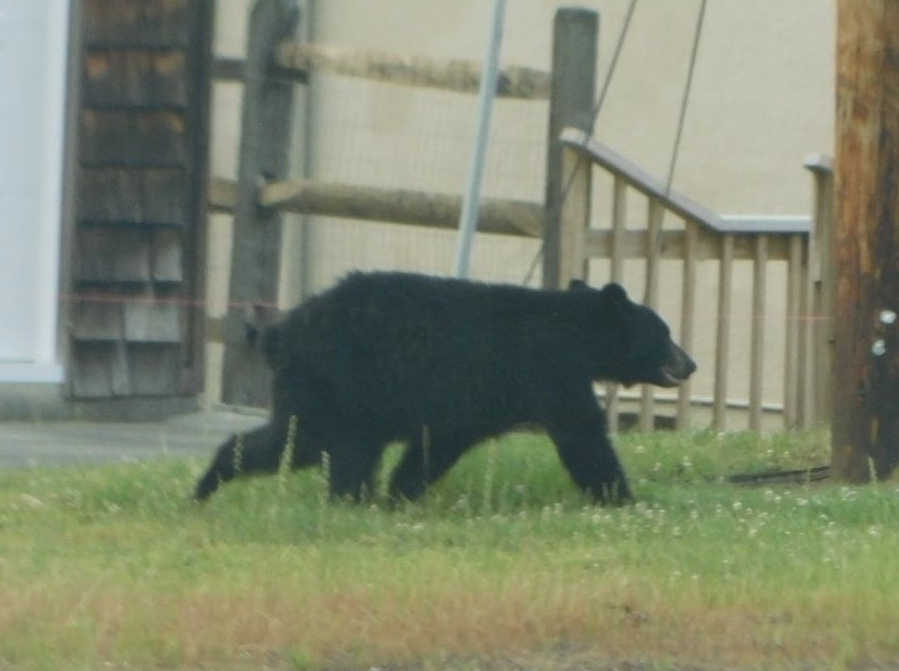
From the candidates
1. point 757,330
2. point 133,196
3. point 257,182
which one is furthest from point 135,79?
point 757,330

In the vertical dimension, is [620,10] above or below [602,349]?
above

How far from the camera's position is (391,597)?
6453 mm

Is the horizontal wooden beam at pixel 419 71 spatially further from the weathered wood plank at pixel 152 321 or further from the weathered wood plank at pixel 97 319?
the weathered wood plank at pixel 97 319

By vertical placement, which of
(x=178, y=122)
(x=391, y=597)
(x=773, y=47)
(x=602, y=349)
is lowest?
(x=391, y=597)

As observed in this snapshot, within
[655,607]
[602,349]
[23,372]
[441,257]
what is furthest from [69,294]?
[655,607]

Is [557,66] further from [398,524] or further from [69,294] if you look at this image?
[398,524]

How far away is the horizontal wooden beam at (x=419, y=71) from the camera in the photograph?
11.7 m

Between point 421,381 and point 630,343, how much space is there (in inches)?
43.6

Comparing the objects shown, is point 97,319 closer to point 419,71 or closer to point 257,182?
point 257,182

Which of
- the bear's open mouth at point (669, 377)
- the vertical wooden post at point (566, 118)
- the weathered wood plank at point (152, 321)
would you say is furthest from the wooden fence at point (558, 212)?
the bear's open mouth at point (669, 377)

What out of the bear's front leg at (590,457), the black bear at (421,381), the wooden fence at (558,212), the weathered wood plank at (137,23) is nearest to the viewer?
the black bear at (421,381)

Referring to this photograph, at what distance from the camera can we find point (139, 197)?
39.6ft

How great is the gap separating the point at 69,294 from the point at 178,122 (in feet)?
3.73

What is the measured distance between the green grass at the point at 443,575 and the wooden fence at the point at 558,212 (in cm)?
249
